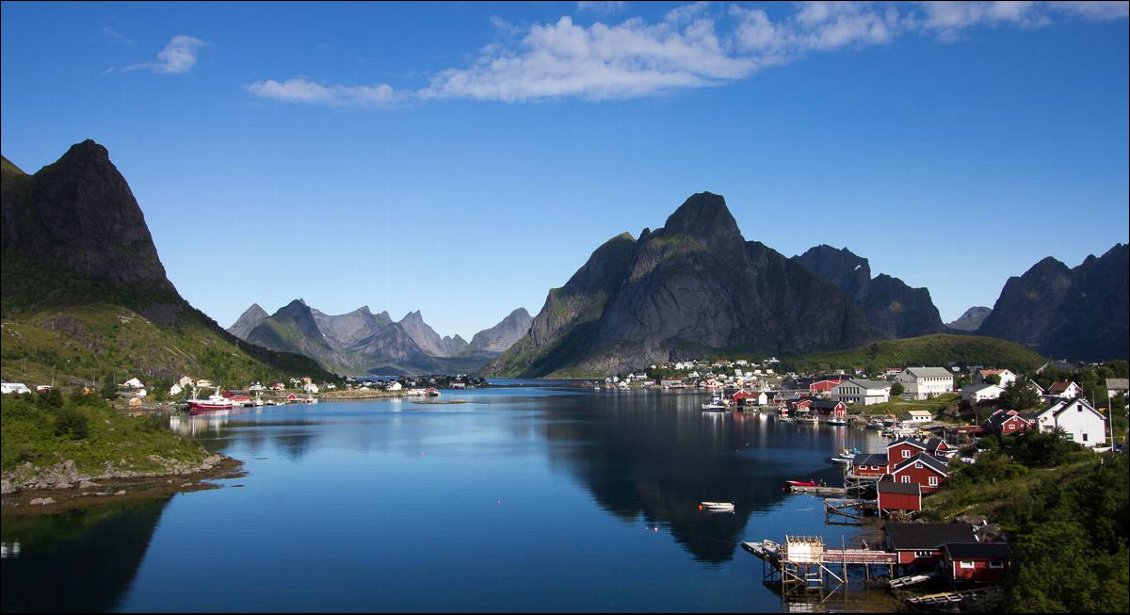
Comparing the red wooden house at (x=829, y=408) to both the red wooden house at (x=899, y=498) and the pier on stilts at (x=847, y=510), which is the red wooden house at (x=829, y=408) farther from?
the red wooden house at (x=899, y=498)

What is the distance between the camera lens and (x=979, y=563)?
28984 mm

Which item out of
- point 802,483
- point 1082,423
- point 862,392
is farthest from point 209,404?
point 1082,423

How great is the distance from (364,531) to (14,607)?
14.1 metres

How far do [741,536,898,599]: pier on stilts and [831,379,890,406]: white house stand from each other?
7230 centimetres

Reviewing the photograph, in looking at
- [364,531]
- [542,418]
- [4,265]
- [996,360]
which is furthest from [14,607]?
[996,360]

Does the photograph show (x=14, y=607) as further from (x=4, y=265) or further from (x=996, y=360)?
(x=996, y=360)

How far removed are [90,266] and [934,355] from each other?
140796mm

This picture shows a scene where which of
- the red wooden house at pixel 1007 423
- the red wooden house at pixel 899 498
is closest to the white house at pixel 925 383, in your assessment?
the red wooden house at pixel 1007 423

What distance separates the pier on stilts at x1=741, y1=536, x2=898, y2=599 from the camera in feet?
98.3

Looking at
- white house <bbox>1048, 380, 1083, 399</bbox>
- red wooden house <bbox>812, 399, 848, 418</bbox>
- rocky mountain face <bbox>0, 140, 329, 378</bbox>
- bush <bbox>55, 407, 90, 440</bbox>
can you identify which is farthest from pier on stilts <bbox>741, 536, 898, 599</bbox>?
rocky mountain face <bbox>0, 140, 329, 378</bbox>

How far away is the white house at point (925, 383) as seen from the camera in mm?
103250

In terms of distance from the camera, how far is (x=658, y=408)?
399 feet

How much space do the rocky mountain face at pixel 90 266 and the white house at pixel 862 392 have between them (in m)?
82.9

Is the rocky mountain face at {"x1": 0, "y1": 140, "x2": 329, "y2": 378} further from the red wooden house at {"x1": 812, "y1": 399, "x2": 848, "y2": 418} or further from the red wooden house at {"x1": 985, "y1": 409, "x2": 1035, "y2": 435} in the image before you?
the red wooden house at {"x1": 985, "y1": 409, "x2": 1035, "y2": 435}
